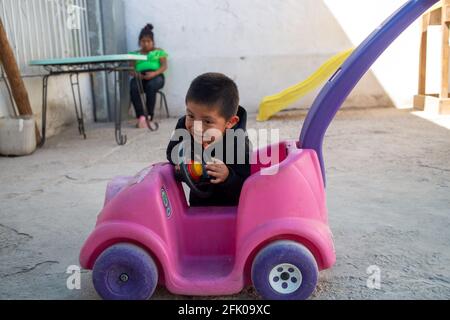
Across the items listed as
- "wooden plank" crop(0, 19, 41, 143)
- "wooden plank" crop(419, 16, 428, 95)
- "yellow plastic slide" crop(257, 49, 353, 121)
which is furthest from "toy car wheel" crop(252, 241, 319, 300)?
"wooden plank" crop(419, 16, 428, 95)

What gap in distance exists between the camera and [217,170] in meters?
1.38

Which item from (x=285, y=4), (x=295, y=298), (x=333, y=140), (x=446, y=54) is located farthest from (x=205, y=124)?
(x=285, y=4)

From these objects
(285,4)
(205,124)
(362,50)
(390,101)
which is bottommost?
(390,101)

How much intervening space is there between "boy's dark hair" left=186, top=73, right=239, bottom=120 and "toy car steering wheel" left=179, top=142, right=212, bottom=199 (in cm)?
15

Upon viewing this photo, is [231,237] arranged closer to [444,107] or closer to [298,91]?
[298,91]

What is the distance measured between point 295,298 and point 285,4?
463 cm

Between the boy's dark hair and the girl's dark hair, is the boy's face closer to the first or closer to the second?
the boy's dark hair

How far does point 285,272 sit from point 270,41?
4.50 meters

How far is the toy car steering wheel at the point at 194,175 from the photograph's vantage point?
4.56 ft

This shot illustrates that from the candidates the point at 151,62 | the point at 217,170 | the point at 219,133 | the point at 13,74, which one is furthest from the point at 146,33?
the point at 217,170

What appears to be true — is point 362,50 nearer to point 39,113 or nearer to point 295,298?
point 295,298

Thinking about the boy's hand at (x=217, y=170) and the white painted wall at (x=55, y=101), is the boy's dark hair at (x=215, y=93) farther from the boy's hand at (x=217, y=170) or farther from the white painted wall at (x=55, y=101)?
the white painted wall at (x=55, y=101)

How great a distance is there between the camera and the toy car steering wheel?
1390 mm
